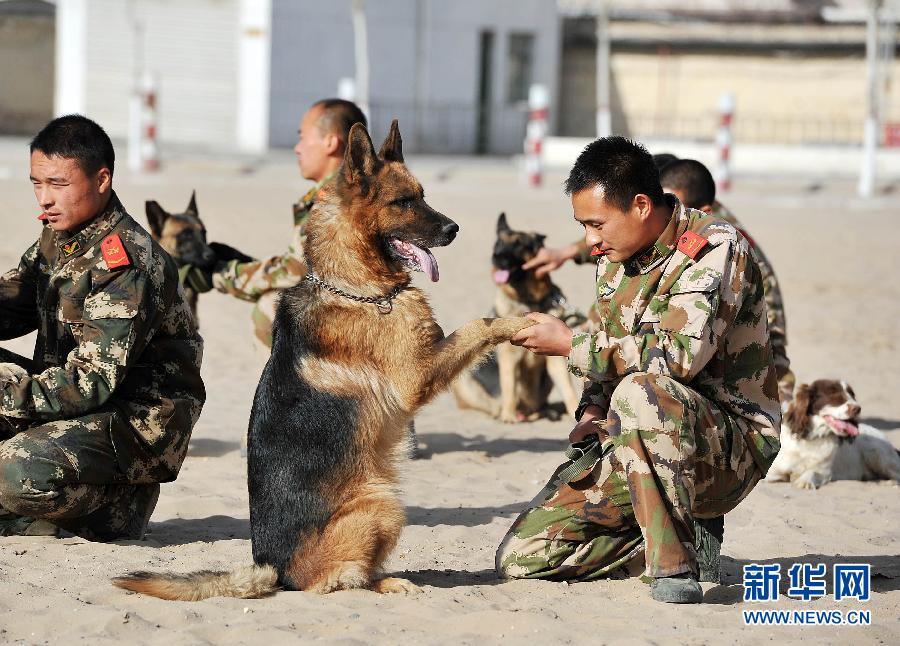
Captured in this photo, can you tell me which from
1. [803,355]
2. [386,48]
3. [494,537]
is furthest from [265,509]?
[386,48]

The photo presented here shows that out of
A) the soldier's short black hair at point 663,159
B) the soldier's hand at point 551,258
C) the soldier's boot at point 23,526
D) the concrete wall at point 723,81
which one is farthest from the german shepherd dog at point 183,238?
the concrete wall at point 723,81

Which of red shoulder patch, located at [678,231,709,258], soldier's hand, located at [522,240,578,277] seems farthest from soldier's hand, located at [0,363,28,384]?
soldier's hand, located at [522,240,578,277]

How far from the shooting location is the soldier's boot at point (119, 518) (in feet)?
18.2

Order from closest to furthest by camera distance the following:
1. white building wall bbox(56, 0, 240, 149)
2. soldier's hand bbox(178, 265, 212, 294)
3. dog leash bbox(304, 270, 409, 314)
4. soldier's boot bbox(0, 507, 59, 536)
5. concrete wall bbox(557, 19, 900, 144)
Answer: dog leash bbox(304, 270, 409, 314)
soldier's boot bbox(0, 507, 59, 536)
soldier's hand bbox(178, 265, 212, 294)
white building wall bbox(56, 0, 240, 149)
concrete wall bbox(557, 19, 900, 144)

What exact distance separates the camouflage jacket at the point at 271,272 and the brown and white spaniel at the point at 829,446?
3.21m

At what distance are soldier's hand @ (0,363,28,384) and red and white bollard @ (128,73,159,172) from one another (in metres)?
16.4

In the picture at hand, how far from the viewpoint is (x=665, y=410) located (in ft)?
15.1

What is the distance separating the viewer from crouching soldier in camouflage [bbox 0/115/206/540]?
5.21 m

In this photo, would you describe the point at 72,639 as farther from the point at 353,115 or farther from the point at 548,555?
the point at 353,115

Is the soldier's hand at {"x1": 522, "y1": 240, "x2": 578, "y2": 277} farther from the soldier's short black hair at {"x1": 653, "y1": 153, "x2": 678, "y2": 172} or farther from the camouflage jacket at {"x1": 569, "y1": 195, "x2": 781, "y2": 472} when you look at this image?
the camouflage jacket at {"x1": 569, "y1": 195, "x2": 781, "y2": 472}

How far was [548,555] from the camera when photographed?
513 cm

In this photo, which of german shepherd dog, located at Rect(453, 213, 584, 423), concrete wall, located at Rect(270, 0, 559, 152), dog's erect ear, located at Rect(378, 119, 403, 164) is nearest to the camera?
dog's erect ear, located at Rect(378, 119, 403, 164)

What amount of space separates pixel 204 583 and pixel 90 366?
1.14 metres

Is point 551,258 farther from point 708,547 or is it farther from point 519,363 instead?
point 708,547
